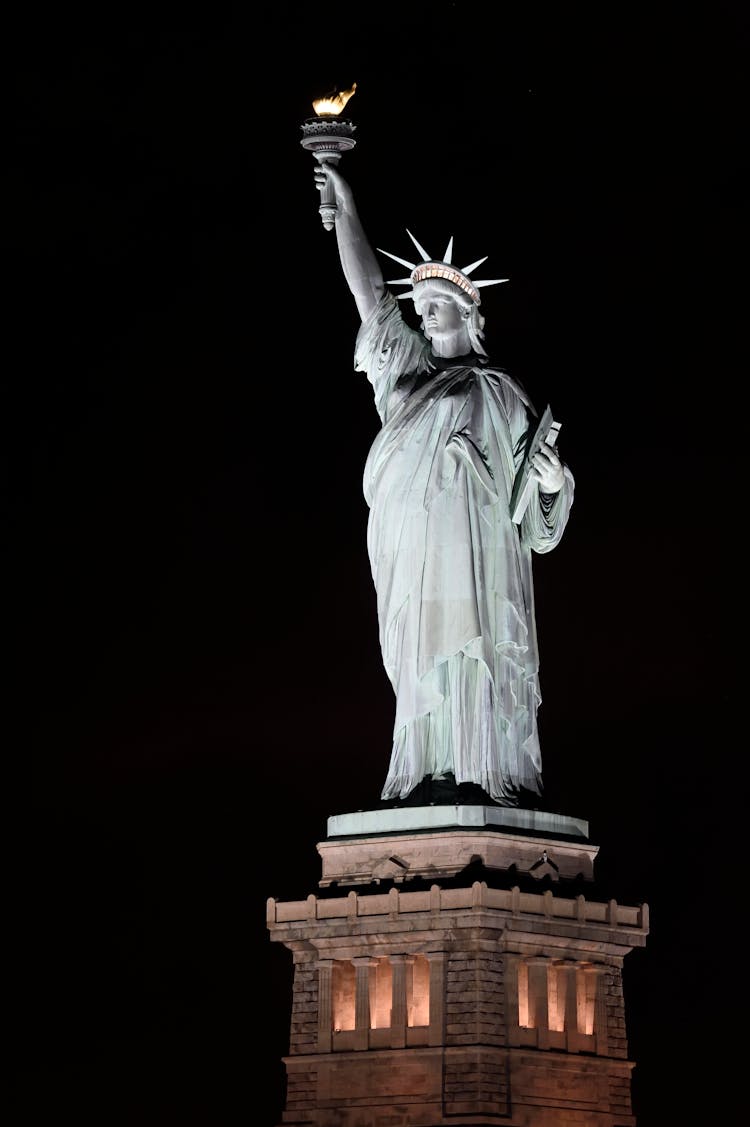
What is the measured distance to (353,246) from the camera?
32344 mm

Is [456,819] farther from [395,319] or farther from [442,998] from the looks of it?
[395,319]

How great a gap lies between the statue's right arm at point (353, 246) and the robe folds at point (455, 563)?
7.1 inches

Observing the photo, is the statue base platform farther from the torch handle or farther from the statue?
the torch handle

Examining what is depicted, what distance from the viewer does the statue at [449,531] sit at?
101 ft

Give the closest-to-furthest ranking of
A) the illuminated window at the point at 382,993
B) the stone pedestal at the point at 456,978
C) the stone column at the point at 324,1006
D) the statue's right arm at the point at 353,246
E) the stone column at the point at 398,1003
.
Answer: the stone pedestal at the point at 456,978
the stone column at the point at 398,1003
the illuminated window at the point at 382,993
the stone column at the point at 324,1006
the statue's right arm at the point at 353,246

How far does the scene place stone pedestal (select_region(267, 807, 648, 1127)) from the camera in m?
29.6

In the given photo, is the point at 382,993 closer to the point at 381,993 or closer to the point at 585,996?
the point at 381,993

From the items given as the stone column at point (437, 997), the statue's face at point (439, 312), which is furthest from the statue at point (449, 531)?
the stone column at point (437, 997)

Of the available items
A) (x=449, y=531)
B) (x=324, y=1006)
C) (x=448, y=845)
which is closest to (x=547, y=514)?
(x=449, y=531)

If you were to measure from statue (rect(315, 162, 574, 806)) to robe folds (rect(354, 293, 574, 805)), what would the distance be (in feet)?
0.05

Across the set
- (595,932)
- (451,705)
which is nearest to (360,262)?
(451,705)

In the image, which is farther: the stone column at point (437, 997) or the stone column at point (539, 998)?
the stone column at point (539, 998)

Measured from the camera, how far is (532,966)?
3019cm

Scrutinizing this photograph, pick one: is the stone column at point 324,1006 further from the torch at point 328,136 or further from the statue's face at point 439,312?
the torch at point 328,136
